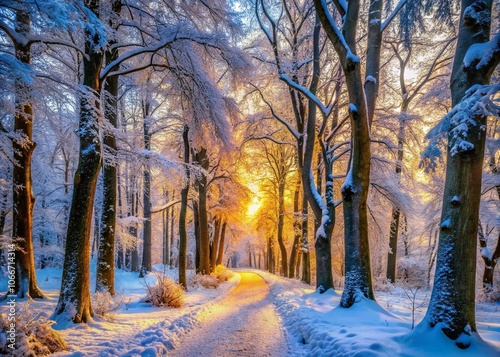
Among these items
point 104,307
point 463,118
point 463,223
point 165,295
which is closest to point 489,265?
point 463,223

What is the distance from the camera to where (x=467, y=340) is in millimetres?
3438

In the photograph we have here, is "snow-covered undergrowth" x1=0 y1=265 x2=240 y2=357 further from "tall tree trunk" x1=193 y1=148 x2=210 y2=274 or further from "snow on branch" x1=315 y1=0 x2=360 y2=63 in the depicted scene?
"tall tree trunk" x1=193 y1=148 x2=210 y2=274

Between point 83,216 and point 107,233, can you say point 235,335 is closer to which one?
point 83,216

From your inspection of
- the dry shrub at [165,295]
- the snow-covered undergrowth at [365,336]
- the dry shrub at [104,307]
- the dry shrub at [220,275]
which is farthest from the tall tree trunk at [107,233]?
the dry shrub at [220,275]

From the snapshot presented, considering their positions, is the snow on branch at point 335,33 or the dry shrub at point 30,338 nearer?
the dry shrub at point 30,338

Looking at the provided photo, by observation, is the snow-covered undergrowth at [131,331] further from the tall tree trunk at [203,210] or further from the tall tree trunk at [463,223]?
the tall tree trunk at [203,210]

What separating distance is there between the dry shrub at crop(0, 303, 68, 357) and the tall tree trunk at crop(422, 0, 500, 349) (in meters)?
5.29

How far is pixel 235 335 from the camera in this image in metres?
5.34

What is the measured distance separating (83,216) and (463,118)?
6.44 m

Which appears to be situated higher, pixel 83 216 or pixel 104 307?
pixel 83 216

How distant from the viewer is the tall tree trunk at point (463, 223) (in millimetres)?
3576

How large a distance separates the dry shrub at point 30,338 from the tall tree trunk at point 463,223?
529 cm

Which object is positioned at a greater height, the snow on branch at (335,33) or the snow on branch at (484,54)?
the snow on branch at (335,33)

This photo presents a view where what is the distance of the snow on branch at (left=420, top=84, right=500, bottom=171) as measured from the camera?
298 cm
